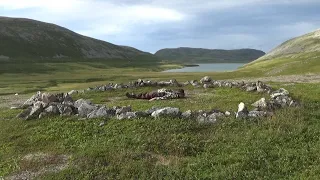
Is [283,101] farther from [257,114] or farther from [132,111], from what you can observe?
[132,111]

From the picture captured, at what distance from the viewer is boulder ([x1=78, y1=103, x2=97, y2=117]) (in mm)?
27894

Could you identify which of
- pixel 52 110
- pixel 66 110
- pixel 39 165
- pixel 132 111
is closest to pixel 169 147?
pixel 39 165

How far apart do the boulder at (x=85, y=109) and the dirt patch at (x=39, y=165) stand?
6.54 metres

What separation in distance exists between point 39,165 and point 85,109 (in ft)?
28.2

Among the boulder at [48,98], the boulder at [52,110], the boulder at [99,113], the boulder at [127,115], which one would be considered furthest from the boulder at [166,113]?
the boulder at [48,98]

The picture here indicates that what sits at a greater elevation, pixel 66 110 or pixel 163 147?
pixel 66 110

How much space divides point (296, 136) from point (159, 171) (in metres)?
8.33

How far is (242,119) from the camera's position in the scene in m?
25.0

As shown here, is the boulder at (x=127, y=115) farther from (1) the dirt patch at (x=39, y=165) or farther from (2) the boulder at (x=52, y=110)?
(1) the dirt patch at (x=39, y=165)

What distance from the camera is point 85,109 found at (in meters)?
28.3

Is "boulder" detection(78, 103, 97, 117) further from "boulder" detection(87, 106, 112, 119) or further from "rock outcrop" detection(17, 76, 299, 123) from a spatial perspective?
"boulder" detection(87, 106, 112, 119)

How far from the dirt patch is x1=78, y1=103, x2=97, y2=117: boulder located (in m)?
6.54

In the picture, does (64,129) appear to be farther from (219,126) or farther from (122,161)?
(219,126)

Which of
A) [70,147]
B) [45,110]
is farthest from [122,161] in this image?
[45,110]
